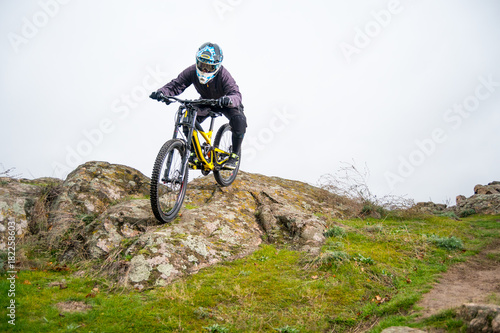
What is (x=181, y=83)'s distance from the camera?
6.53m

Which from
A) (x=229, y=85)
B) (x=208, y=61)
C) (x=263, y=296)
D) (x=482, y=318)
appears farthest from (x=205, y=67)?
(x=482, y=318)

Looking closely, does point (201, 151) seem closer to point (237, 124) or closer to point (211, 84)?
point (237, 124)

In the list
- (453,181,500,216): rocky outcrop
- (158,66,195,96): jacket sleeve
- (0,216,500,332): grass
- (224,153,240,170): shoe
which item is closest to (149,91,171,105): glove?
(158,66,195,96): jacket sleeve

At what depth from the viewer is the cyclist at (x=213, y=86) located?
6.04m

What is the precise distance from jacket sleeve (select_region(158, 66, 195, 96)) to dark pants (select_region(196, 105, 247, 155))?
0.66 metres

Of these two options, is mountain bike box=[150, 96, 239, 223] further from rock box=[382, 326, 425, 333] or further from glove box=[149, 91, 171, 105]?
rock box=[382, 326, 425, 333]

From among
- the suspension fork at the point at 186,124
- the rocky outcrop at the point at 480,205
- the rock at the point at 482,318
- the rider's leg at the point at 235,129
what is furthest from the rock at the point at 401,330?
the rocky outcrop at the point at 480,205

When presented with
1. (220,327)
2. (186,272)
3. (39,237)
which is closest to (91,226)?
(39,237)

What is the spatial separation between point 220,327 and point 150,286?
1.25 meters

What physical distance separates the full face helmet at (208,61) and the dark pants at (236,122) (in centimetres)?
81

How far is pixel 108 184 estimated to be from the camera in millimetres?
6703

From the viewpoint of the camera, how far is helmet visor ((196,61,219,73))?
6.11 meters

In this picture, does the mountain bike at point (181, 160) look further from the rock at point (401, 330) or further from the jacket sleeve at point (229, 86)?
the rock at point (401, 330)

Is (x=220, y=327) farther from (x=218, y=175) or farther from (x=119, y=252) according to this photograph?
(x=218, y=175)
